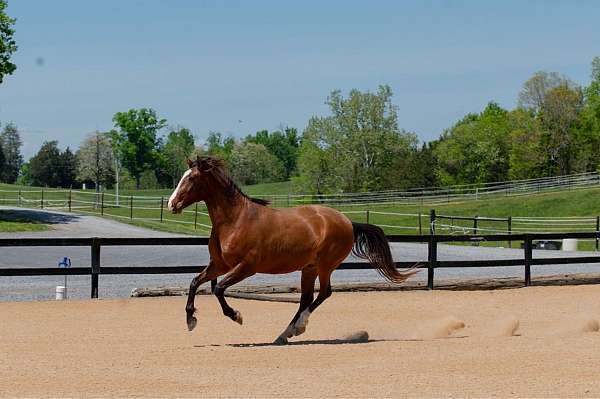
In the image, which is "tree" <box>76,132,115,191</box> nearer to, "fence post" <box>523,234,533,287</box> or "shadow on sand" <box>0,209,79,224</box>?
"shadow on sand" <box>0,209,79,224</box>

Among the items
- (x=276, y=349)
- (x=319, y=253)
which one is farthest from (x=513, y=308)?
(x=276, y=349)

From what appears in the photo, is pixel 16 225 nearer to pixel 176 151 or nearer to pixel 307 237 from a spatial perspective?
pixel 307 237

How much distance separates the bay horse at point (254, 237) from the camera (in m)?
10.7

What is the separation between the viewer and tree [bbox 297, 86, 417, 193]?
8494 centimetres

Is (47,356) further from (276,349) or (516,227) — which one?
(516,227)

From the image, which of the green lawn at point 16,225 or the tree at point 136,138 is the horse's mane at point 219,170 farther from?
the tree at point 136,138

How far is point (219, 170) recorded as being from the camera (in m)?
11.0

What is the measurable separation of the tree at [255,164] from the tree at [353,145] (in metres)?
38.2

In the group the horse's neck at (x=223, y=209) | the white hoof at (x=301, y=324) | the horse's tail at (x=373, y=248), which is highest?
the horse's neck at (x=223, y=209)

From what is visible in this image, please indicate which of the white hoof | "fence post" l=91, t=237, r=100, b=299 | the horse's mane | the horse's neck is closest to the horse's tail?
the white hoof

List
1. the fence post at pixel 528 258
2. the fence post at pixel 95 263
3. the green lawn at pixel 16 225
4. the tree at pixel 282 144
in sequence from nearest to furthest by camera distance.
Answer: the fence post at pixel 95 263 < the fence post at pixel 528 258 < the green lawn at pixel 16 225 < the tree at pixel 282 144

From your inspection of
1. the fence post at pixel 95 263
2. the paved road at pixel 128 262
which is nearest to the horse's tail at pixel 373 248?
the fence post at pixel 95 263

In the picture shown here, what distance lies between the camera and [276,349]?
10.3m

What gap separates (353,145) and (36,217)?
4371 centimetres
